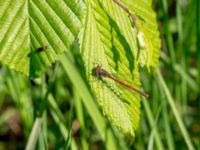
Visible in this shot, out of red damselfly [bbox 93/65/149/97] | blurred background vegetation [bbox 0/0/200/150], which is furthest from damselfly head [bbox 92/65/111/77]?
blurred background vegetation [bbox 0/0/200/150]

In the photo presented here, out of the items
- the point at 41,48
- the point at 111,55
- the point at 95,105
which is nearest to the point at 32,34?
the point at 41,48

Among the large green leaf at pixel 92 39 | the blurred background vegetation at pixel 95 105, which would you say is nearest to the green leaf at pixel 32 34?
the large green leaf at pixel 92 39

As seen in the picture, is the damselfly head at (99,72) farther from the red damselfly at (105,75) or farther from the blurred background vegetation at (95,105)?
the blurred background vegetation at (95,105)

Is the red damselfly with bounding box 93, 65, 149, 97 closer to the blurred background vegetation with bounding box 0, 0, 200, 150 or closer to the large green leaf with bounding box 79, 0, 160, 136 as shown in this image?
the large green leaf with bounding box 79, 0, 160, 136

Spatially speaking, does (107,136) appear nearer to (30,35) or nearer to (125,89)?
(125,89)

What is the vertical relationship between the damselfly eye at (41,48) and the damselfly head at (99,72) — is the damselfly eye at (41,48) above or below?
above
